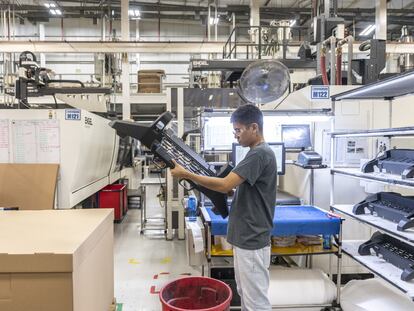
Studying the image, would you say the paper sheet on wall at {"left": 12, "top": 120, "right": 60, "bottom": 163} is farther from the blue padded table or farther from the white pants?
the white pants

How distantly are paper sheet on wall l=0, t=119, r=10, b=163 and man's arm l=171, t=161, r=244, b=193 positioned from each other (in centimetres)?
202

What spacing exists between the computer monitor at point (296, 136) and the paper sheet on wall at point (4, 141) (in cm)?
263

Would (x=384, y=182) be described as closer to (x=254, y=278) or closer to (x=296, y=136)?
(x=254, y=278)

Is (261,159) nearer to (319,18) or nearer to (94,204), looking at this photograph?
(319,18)

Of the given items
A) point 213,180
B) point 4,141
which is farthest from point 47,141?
point 213,180

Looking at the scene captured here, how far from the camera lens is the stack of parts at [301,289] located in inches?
105

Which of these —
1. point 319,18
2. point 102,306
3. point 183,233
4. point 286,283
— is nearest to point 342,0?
point 319,18

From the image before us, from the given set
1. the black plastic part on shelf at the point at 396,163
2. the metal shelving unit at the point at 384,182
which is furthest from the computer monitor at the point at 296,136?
the black plastic part on shelf at the point at 396,163

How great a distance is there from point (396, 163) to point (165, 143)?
62.8 inches

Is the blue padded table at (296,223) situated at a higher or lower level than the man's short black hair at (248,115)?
lower

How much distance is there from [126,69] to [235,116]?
19.0ft

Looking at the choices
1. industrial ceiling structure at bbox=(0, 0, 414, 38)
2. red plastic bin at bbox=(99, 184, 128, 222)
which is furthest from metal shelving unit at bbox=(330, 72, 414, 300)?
industrial ceiling structure at bbox=(0, 0, 414, 38)

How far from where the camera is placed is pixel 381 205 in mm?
2508

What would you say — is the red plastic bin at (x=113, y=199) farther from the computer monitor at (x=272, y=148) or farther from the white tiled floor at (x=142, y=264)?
the computer monitor at (x=272, y=148)
